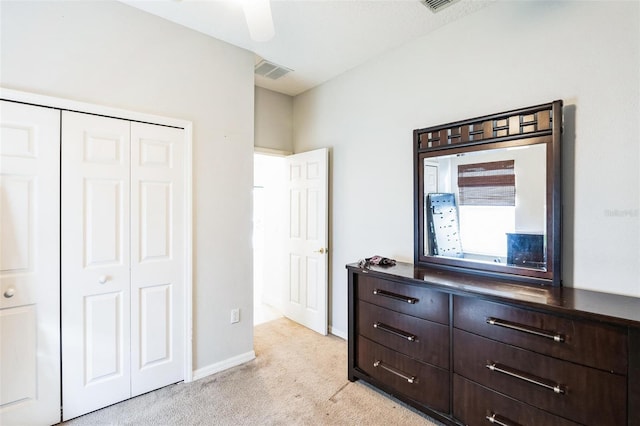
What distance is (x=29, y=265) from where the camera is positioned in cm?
189

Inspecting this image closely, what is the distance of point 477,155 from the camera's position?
2242mm

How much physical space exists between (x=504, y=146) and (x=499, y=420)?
1.67 m

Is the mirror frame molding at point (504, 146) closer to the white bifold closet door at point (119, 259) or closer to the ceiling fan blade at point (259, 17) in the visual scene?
the ceiling fan blade at point (259, 17)

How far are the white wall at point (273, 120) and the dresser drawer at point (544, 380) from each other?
9.33 ft

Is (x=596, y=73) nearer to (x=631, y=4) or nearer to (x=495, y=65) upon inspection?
(x=631, y=4)

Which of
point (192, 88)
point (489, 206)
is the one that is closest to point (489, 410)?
point (489, 206)

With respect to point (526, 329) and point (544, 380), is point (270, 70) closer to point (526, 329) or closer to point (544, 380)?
point (526, 329)

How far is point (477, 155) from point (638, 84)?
0.87 metres

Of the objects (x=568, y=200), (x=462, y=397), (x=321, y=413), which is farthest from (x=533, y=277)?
(x=321, y=413)

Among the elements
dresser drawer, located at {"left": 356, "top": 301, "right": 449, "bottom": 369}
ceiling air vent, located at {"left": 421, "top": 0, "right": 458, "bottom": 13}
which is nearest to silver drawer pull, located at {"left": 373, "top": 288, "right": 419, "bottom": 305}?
dresser drawer, located at {"left": 356, "top": 301, "right": 449, "bottom": 369}

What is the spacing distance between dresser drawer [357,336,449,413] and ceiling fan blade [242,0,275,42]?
223 cm

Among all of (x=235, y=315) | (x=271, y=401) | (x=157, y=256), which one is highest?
(x=157, y=256)

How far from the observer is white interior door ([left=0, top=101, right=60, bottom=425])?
1.82 meters

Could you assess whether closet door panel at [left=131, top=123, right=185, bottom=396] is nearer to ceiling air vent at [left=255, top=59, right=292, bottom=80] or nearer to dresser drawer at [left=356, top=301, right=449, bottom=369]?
ceiling air vent at [left=255, top=59, right=292, bottom=80]
